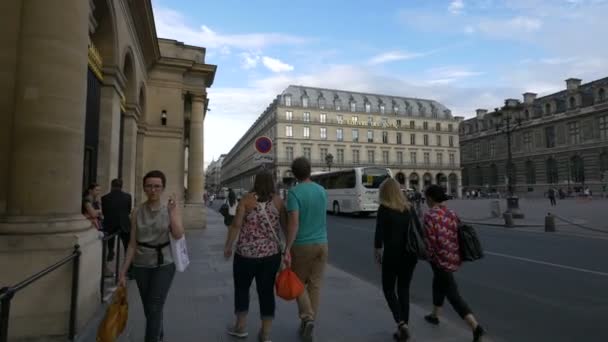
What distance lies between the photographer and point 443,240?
4242mm

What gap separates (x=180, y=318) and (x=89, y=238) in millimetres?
1491

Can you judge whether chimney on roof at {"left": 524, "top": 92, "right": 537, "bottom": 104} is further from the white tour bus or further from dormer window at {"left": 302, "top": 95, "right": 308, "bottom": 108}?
the white tour bus

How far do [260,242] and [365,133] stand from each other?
3155 inches

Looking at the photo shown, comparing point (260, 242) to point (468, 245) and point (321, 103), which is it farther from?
point (321, 103)

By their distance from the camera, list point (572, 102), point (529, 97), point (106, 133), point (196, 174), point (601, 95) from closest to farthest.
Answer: point (106, 133), point (196, 174), point (601, 95), point (572, 102), point (529, 97)

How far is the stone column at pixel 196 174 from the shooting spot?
16431 millimetres

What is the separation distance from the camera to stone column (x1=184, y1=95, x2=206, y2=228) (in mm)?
16431

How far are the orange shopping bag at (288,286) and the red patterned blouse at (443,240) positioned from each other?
5.18ft

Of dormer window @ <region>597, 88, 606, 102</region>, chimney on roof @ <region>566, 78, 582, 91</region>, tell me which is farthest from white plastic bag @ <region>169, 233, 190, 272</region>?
chimney on roof @ <region>566, 78, 582, 91</region>

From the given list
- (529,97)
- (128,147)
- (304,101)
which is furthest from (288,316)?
(529,97)

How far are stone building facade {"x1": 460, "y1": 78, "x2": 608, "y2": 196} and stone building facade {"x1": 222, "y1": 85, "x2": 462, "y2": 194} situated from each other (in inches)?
333

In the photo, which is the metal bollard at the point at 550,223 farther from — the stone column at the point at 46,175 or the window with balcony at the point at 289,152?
the window with balcony at the point at 289,152

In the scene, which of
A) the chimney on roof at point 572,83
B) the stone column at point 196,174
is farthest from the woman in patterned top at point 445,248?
the chimney on roof at point 572,83

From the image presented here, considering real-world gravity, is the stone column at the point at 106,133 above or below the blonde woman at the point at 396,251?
above
